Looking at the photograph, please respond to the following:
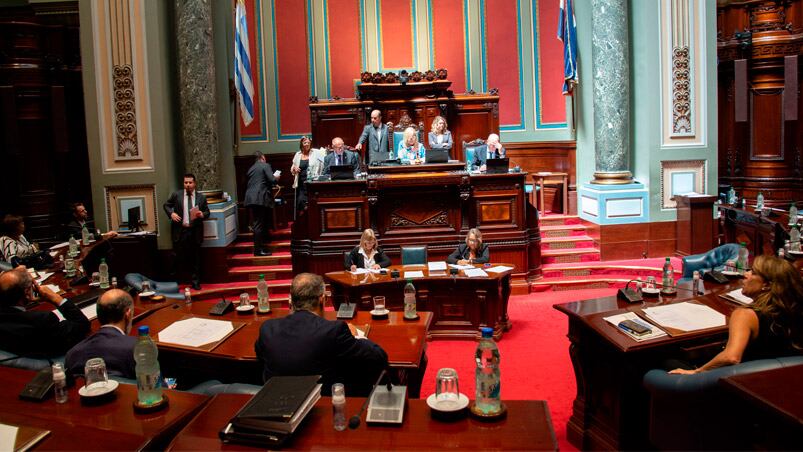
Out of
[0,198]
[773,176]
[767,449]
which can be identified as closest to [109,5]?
[0,198]

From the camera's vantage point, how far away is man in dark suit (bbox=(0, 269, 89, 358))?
159 inches

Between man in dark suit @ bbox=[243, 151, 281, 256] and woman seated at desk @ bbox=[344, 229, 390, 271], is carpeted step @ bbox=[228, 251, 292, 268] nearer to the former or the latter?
man in dark suit @ bbox=[243, 151, 281, 256]

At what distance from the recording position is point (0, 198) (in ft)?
35.6

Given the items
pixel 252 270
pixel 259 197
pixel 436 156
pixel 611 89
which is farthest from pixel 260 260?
pixel 611 89

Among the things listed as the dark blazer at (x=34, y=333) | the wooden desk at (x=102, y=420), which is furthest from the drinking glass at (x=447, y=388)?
the dark blazer at (x=34, y=333)

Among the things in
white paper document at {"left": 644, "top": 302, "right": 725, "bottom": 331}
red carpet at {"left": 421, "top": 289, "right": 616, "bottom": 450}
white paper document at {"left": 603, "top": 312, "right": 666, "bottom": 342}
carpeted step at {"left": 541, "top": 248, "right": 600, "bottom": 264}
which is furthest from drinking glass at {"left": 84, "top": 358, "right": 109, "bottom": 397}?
carpeted step at {"left": 541, "top": 248, "right": 600, "bottom": 264}

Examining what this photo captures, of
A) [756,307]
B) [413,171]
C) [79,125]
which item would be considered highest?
[79,125]

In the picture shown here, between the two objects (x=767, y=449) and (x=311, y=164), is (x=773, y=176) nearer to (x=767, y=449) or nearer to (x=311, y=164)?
(x=311, y=164)

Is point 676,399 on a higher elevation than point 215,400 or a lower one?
lower

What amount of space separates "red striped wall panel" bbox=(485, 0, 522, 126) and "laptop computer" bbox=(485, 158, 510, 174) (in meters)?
4.18

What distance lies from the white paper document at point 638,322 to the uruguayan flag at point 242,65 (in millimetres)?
7163

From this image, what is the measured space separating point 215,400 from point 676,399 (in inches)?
91.0

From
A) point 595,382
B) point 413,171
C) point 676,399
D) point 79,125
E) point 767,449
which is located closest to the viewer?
point 767,449

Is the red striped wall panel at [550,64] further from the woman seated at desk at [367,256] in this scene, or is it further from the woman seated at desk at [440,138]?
the woman seated at desk at [367,256]
